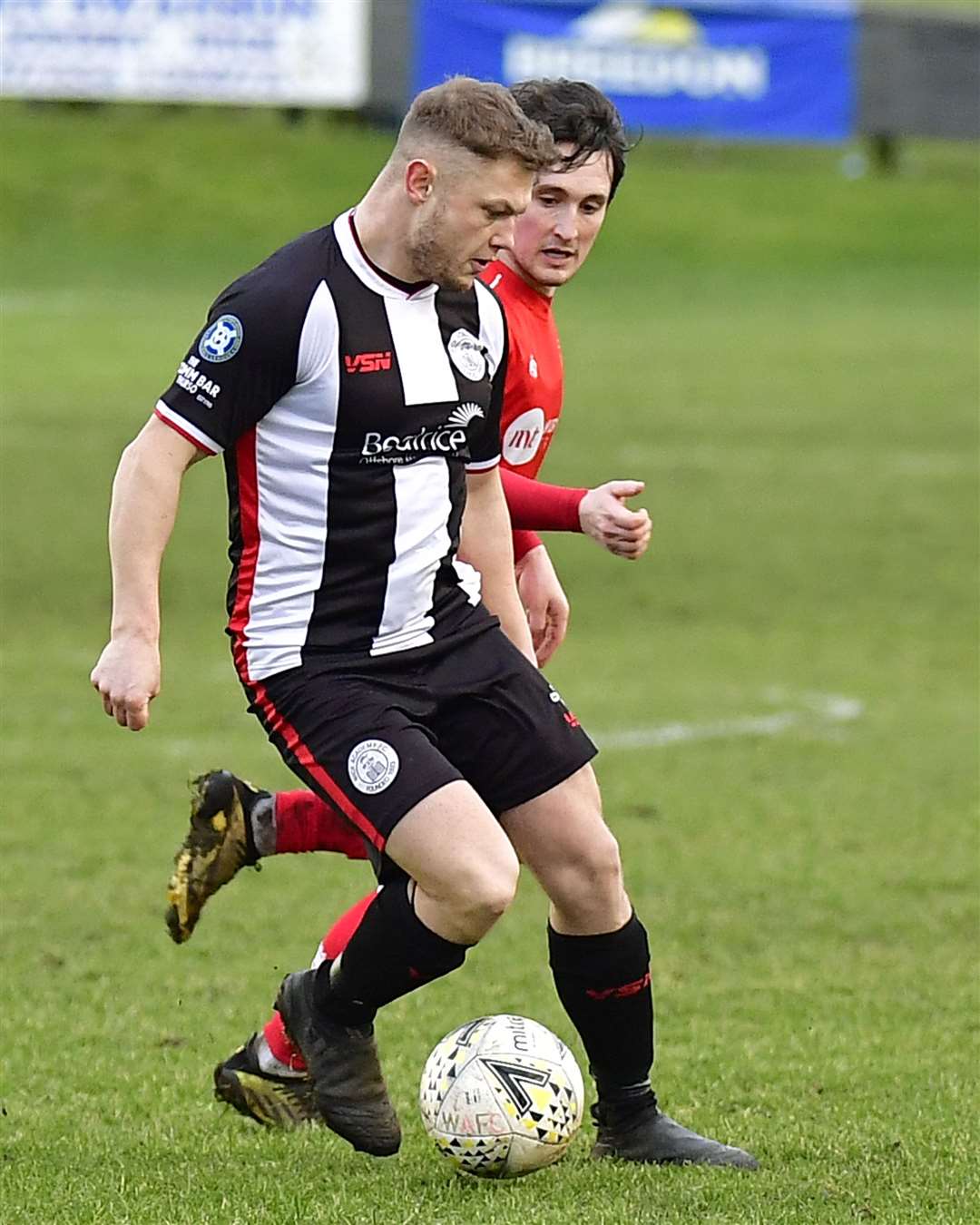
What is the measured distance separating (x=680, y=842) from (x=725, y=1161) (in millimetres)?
3169

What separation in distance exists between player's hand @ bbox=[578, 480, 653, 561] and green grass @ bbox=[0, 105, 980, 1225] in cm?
125

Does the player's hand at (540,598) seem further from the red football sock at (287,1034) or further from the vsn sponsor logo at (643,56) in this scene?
the vsn sponsor logo at (643,56)

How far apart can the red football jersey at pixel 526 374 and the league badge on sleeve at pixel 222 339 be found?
867mm

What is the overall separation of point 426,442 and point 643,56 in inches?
949

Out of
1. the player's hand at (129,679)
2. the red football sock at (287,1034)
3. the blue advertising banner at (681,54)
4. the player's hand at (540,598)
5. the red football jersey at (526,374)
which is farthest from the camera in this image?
the blue advertising banner at (681,54)

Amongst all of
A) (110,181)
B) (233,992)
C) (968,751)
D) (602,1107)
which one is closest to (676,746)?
(968,751)

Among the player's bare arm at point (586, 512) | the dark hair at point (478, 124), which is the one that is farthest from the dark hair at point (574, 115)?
the player's bare arm at point (586, 512)

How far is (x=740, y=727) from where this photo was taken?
31.3ft

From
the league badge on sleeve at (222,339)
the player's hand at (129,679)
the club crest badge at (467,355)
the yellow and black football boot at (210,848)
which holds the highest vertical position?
the league badge on sleeve at (222,339)

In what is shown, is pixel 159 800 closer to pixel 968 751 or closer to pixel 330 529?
pixel 968 751

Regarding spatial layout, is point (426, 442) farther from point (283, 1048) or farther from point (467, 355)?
point (283, 1048)

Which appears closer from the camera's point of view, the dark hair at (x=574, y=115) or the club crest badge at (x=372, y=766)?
the club crest badge at (x=372, y=766)

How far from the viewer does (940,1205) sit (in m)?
4.28

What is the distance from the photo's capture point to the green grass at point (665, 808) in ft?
15.1
